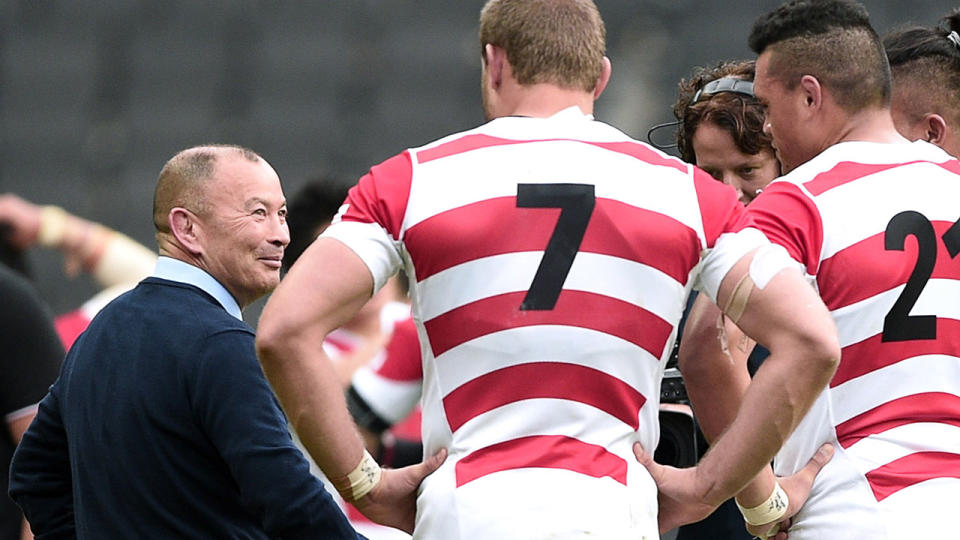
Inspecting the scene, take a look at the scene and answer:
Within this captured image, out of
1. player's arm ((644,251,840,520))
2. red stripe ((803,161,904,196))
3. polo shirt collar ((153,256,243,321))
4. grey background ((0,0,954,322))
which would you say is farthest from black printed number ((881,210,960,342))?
grey background ((0,0,954,322))

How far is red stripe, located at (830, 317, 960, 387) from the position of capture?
2.73 meters

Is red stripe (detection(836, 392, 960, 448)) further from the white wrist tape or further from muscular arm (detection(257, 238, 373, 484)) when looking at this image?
muscular arm (detection(257, 238, 373, 484))

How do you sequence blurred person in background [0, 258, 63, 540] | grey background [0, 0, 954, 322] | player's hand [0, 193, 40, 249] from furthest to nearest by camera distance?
grey background [0, 0, 954, 322]
player's hand [0, 193, 40, 249]
blurred person in background [0, 258, 63, 540]

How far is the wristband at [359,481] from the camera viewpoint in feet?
8.26

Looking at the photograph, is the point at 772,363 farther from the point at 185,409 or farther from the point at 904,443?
the point at 185,409

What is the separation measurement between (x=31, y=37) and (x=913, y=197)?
561 centimetres

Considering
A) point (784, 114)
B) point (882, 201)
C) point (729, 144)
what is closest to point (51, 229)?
point (729, 144)

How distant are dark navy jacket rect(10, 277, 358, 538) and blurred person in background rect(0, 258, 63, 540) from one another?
940 mm

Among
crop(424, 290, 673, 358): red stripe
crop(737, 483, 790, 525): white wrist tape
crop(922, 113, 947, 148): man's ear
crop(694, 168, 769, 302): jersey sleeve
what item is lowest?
crop(737, 483, 790, 525): white wrist tape

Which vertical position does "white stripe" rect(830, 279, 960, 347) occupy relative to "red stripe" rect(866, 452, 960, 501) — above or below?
above

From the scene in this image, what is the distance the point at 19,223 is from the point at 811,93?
2.67 meters

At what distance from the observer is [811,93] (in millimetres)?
2926

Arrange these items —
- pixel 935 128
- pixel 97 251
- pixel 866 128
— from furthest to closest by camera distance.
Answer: pixel 97 251 → pixel 935 128 → pixel 866 128

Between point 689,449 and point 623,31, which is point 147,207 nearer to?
point 623,31
